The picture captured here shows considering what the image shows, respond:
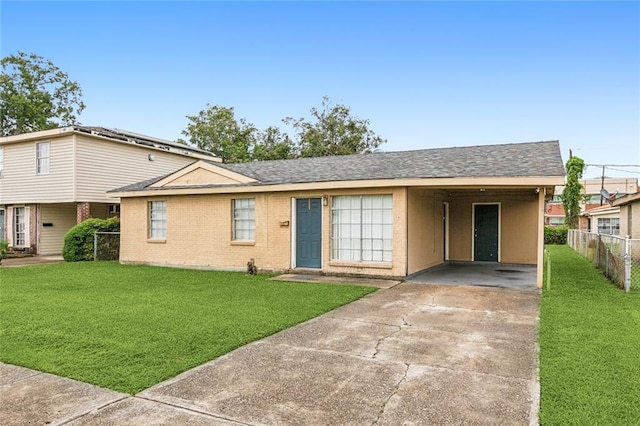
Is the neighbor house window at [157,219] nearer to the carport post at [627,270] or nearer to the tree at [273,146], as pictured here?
the carport post at [627,270]

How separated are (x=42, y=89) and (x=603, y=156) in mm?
56157

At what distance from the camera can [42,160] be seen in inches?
753

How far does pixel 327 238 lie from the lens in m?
12.0

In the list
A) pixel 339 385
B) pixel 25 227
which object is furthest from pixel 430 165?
pixel 25 227

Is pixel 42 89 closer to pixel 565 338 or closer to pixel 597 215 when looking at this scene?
pixel 565 338

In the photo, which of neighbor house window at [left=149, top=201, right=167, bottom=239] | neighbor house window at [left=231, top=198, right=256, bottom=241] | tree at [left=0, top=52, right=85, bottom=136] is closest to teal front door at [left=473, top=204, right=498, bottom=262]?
neighbor house window at [left=231, top=198, right=256, bottom=241]

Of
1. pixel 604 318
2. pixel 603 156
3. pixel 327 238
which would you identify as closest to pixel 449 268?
pixel 327 238

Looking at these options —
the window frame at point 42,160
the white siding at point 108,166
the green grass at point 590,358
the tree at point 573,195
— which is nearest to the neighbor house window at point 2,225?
the window frame at point 42,160

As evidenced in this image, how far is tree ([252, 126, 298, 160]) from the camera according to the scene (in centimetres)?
3775

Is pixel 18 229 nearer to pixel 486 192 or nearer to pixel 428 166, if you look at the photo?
pixel 428 166

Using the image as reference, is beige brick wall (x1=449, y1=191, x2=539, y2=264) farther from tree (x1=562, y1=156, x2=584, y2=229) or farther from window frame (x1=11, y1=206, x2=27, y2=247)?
tree (x1=562, y1=156, x2=584, y2=229)

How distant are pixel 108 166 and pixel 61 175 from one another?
6.24 ft

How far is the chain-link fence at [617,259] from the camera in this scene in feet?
31.3

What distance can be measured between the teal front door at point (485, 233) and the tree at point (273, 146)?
2381 cm
